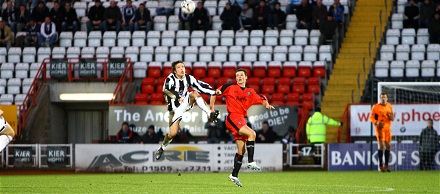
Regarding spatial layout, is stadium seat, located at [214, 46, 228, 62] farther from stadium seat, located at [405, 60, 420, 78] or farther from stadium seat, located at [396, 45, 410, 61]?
stadium seat, located at [405, 60, 420, 78]

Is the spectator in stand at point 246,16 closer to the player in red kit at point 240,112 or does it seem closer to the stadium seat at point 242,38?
the stadium seat at point 242,38

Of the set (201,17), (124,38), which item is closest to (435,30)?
(201,17)

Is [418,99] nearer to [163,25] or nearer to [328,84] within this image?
[328,84]

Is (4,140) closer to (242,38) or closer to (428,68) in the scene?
(428,68)

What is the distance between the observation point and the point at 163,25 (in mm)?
32156

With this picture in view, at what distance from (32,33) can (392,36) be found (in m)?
11.9

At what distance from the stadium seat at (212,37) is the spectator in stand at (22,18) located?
6.29m

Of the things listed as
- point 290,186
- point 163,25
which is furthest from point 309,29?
point 290,186

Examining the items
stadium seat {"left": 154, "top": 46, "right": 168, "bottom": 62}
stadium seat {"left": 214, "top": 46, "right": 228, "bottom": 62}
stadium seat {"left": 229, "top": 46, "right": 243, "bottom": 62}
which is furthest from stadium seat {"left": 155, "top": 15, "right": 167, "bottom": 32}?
stadium seat {"left": 229, "top": 46, "right": 243, "bottom": 62}

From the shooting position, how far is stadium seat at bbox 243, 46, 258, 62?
30062 millimetres

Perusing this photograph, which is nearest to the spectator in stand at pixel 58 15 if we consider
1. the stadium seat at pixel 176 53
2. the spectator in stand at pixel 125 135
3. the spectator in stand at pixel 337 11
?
the stadium seat at pixel 176 53

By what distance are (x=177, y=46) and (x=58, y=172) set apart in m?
7.11

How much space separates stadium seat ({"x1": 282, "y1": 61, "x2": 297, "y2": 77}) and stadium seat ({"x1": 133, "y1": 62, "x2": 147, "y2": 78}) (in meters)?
4.39

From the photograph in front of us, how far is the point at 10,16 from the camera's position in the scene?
3309 cm
